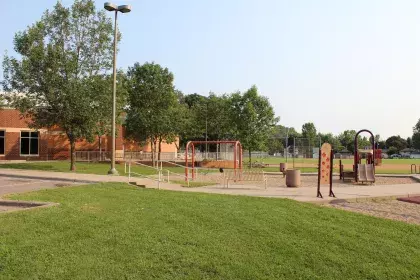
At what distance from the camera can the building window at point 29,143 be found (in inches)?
1634

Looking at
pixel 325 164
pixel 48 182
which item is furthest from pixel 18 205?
pixel 325 164

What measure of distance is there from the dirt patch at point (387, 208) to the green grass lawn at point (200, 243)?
159cm

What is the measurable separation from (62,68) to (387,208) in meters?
20.6

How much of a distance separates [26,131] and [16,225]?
1456 inches

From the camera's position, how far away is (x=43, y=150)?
141 feet

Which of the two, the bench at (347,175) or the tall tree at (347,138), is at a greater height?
the tall tree at (347,138)

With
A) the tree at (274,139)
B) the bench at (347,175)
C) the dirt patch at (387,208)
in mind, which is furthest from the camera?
the tree at (274,139)

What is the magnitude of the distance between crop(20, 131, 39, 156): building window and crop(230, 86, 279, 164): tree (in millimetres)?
20322

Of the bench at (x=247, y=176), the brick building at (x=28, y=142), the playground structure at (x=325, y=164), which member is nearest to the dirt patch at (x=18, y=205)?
the playground structure at (x=325, y=164)

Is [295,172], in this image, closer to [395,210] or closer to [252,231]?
[395,210]

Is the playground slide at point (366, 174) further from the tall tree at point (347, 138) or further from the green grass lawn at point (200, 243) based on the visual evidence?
the tall tree at point (347, 138)

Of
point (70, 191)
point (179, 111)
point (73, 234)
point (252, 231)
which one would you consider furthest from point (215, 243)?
point (179, 111)

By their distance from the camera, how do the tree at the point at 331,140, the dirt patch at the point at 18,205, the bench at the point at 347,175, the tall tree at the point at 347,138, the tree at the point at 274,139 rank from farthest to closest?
1. the tall tree at the point at 347,138
2. the tree at the point at 331,140
3. the tree at the point at 274,139
4. the bench at the point at 347,175
5. the dirt patch at the point at 18,205

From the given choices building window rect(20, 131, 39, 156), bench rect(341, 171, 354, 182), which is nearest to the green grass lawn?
bench rect(341, 171, 354, 182)
